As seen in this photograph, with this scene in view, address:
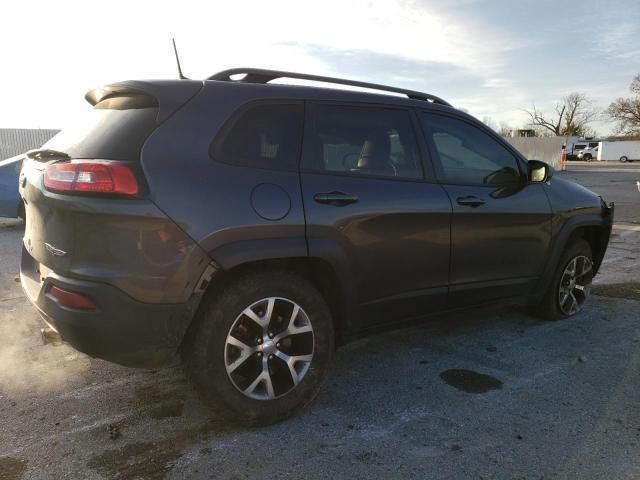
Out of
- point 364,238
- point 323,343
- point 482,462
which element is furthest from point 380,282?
point 482,462

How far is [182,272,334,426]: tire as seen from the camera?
2.55m

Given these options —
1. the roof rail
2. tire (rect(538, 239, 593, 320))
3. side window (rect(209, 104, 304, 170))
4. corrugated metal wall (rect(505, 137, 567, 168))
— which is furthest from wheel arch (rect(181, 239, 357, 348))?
corrugated metal wall (rect(505, 137, 567, 168))

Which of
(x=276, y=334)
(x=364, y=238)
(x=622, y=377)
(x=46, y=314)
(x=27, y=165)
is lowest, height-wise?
(x=622, y=377)

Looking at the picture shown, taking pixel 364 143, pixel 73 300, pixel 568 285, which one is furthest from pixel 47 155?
pixel 568 285

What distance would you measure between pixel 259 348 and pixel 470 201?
Result: 1.79m

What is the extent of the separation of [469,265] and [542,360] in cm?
90

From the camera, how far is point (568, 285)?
178 inches

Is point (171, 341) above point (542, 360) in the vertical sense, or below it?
above

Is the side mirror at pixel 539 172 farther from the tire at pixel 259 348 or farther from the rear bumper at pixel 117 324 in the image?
the rear bumper at pixel 117 324

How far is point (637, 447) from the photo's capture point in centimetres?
254

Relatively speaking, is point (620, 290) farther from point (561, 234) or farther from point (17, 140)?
point (17, 140)

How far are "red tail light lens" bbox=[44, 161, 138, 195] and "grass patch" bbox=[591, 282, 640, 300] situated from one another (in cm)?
495

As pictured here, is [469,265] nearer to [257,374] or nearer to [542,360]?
[542,360]

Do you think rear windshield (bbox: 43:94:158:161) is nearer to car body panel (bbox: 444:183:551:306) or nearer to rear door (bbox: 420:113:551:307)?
rear door (bbox: 420:113:551:307)
